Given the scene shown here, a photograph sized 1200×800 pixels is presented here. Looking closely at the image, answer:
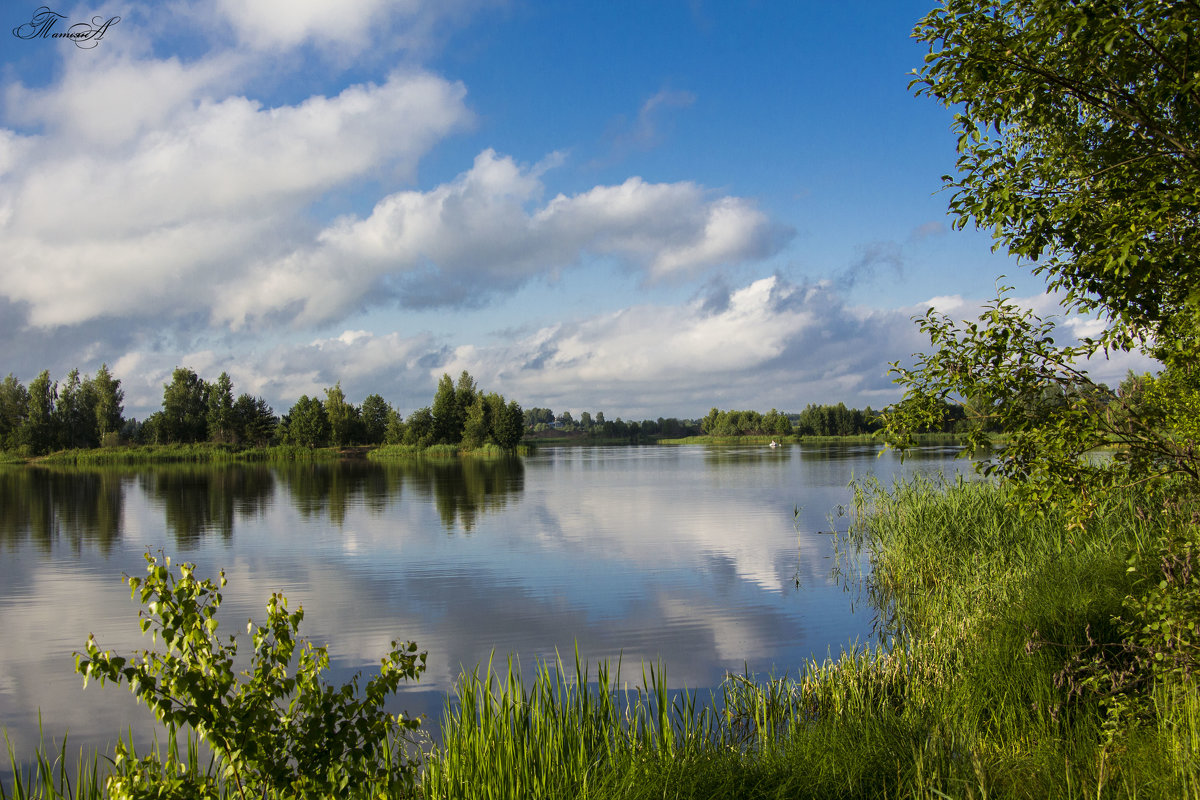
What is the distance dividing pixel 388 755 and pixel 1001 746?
170 inches

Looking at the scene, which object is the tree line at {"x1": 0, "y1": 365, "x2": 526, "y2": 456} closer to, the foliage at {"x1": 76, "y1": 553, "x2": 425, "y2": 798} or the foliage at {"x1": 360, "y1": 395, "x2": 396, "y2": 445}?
the foliage at {"x1": 360, "y1": 395, "x2": 396, "y2": 445}

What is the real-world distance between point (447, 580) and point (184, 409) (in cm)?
8275

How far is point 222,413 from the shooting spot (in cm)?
8131

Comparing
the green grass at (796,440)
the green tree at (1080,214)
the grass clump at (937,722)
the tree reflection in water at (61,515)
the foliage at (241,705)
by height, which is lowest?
the green grass at (796,440)

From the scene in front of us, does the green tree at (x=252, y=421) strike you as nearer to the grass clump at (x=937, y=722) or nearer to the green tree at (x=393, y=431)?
the green tree at (x=393, y=431)

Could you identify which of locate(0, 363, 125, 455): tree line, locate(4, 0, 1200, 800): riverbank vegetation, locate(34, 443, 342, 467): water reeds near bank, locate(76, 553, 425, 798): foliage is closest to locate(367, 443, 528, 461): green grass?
locate(34, 443, 342, 467): water reeds near bank

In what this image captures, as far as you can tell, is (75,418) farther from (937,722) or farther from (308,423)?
(937,722)

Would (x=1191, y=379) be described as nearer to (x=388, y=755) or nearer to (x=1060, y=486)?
(x=1060, y=486)

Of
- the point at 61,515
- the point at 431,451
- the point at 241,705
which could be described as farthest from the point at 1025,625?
the point at 431,451

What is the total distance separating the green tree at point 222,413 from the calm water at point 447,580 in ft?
178

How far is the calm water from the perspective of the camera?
29.3ft

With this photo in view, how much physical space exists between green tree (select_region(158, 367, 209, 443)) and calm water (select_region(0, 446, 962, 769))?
57.7 m

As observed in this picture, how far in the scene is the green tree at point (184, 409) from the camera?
82500 millimetres

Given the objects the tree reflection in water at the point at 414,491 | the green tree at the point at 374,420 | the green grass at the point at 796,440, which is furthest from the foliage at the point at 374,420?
the green grass at the point at 796,440
